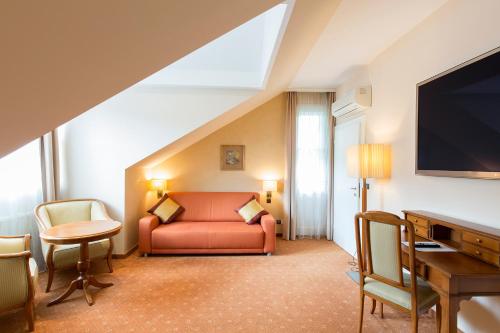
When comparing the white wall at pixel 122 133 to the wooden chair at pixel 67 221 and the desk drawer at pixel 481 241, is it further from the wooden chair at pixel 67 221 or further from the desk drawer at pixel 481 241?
the desk drawer at pixel 481 241

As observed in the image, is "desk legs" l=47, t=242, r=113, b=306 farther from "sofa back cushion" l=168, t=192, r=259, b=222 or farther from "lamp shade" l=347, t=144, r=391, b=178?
"lamp shade" l=347, t=144, r=391, b=178

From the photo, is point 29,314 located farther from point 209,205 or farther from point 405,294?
point 405,294

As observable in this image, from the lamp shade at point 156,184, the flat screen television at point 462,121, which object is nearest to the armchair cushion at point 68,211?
the lamp shade at point 156,184

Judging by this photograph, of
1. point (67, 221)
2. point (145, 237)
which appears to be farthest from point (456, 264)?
point (67, 221)

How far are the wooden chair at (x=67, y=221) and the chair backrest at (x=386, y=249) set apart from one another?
2874 mm

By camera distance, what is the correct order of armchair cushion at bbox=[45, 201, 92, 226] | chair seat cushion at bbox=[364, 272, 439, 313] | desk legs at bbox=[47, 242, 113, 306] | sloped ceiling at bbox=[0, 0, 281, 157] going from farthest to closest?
armchair cushion at bbox=[45, 201, 92, 226]
desk legs at bbox=[47, 242, 113, 306]
chair seat cushion at bbox=[364, 272, 439, 313]
sloped ceiling at bbox=[0, 0, 281, 157]

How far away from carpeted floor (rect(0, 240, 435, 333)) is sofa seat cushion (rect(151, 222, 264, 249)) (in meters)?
0.21

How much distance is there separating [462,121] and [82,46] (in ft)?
7.74

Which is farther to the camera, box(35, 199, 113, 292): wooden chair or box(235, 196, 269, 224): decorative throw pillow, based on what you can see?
box(235, 196, 269, 224): decorative throw pillow

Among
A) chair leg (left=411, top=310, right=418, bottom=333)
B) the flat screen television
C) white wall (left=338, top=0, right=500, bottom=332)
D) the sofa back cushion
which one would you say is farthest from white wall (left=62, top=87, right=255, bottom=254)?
chair leg (left=411, top=310, right=418, bottom=333)

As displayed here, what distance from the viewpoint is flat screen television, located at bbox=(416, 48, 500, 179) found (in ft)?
5.27

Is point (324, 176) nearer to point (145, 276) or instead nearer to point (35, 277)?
point (145, 276)

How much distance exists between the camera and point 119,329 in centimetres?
207

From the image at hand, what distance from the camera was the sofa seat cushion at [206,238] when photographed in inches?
142
